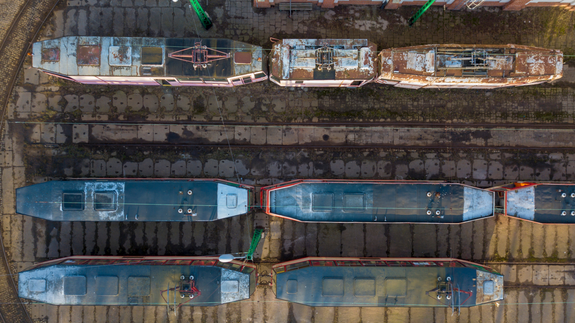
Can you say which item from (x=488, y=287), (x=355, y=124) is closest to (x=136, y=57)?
(x=355, y=124)

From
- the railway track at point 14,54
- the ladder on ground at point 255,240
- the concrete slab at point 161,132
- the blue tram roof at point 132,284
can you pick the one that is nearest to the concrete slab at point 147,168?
the concrete slab at point 161,132

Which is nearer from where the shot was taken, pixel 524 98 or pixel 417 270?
pixel 417 270

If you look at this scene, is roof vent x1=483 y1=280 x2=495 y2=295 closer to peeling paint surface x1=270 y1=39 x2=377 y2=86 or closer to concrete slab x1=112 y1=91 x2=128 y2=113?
peeling paint surface x1=270 y1=39 x2=377 y2=86

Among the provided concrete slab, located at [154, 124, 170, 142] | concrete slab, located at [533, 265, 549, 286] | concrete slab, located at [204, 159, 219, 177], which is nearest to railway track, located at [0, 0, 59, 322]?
concrete slab, located at [154, 124, 170, 142]

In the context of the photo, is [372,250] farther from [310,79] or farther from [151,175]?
[151,175]

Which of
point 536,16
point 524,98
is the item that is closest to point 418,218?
point 524,98

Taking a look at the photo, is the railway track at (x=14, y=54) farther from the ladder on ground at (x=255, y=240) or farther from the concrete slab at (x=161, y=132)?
the ladder on ground at (x=255, y=240)
